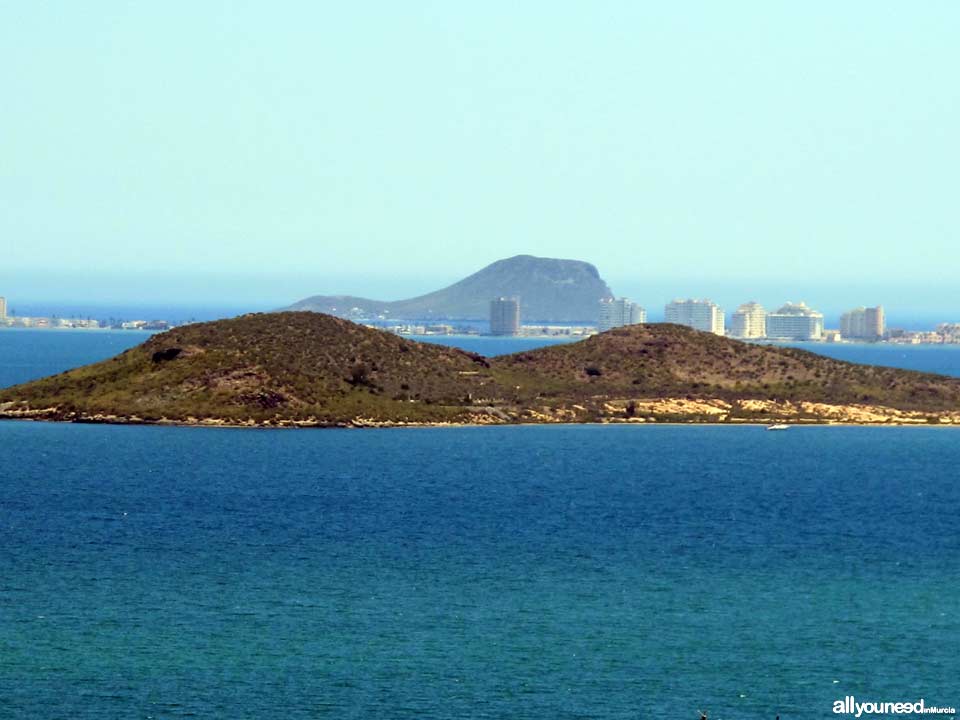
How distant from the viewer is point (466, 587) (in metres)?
80.6

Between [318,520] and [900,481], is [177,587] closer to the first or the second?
[318,520]

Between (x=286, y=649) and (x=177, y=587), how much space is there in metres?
13.9

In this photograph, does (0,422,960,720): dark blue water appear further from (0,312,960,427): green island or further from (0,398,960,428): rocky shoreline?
(0,312,960,427): green island

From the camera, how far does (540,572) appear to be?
85312 mm

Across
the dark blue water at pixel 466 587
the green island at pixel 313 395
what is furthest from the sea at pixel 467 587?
the green island at pixel 313 395

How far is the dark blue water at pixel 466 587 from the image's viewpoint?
204 feet

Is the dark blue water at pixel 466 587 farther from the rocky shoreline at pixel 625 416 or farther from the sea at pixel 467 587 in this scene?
the rocky shoreline at pixel 625 416

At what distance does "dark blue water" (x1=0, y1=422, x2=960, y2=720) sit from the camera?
204ft

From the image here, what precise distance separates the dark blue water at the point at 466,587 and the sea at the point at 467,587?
0.20 meters

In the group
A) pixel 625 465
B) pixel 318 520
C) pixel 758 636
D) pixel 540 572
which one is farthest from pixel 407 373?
pixel 758 636

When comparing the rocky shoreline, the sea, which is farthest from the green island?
the sea

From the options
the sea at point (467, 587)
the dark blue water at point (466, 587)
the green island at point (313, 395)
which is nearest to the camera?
the sea at point (467, 587)

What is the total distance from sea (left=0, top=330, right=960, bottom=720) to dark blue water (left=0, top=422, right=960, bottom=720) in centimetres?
20

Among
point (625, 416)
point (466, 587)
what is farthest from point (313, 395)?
point (466, 587)
